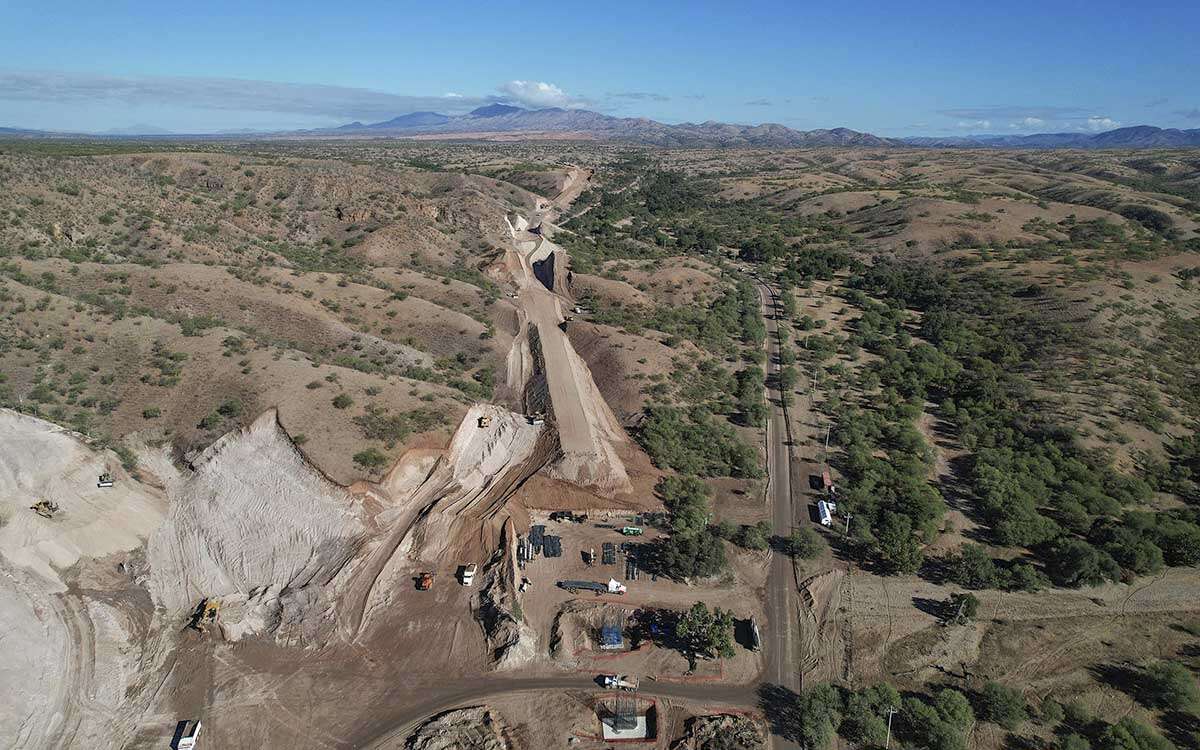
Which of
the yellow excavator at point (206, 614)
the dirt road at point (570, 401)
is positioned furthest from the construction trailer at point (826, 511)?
the yellow excavator at point (206, 614)

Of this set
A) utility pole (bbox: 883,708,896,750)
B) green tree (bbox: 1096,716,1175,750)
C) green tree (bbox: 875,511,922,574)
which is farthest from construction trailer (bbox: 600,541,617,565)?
green tree (bbox: 1096,716,1175,750)

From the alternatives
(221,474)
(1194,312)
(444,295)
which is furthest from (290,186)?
(1194,312)

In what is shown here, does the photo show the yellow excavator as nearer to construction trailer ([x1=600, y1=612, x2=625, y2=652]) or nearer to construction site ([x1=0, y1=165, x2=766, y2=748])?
construction site ([x1=0, y1=165, x2=766, y2=748])

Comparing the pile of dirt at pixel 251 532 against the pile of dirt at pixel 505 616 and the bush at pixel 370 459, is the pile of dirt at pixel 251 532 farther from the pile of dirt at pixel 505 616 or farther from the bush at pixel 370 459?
the pile of dirt at pixel 505 616

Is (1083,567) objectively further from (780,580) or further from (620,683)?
(620,683)

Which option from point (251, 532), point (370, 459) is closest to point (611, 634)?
point (370, 459)
